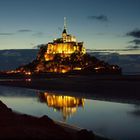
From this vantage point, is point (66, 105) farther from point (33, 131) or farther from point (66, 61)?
point (66, 61)

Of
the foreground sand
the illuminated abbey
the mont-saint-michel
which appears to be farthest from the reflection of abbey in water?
the illuminated abbey

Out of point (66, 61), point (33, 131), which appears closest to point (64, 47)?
point (66, 61)

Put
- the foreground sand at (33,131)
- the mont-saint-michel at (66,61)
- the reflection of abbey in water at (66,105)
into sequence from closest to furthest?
the foreground sand at (33,131) < the reflection of abbey in water at (66,105) < the mont-saint-michel at (66,61)

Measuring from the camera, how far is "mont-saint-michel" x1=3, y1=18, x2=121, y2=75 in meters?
172

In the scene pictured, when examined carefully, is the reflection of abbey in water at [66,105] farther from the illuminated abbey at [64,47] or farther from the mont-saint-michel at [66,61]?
the illuminated abbey at [64,47]

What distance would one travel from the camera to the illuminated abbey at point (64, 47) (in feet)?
579

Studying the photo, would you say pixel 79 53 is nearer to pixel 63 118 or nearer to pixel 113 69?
pixel 113 69

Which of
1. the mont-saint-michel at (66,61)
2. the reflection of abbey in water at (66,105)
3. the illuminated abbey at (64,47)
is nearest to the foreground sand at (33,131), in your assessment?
the reflection of abbey in water at (66,105)

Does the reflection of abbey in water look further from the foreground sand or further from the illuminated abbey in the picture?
the illuminated abbey

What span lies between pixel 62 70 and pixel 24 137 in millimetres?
163472

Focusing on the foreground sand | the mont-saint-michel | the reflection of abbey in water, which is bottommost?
the mont-saint-michel

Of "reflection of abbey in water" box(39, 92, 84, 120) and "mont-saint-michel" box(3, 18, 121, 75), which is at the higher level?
"reflection of abbey in water" box(39, 92, 84, 120)

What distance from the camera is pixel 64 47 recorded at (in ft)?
582

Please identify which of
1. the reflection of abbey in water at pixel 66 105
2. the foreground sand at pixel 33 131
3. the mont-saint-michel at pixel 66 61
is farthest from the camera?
the mont-saint-michel at pixel 66 61
